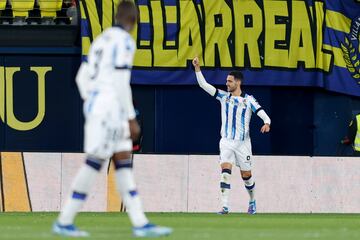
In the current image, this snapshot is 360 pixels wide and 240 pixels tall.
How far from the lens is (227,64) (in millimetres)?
22656

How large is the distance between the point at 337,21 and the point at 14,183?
6759mm

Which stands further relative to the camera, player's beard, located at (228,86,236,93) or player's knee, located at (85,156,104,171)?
player's beard, located at (228,86,236,93)

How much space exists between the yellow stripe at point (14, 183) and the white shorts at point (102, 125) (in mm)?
9421

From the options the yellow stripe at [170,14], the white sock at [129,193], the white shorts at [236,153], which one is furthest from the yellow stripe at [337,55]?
the white sock at [129,193]

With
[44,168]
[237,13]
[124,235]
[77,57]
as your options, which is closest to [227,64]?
[237,13]

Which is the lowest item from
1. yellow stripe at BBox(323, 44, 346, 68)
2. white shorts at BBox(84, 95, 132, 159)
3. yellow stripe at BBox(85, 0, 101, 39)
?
white shorts at BBox(84, 95, 132, 159)

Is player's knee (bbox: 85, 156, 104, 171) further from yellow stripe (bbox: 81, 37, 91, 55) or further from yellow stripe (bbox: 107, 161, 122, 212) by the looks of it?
yellow stripe (bbox: 81, 37, 91, 55)

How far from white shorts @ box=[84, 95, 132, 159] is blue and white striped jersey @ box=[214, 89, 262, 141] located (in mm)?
7418

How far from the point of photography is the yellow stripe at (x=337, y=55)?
2266 centimetres

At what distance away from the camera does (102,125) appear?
406 inches

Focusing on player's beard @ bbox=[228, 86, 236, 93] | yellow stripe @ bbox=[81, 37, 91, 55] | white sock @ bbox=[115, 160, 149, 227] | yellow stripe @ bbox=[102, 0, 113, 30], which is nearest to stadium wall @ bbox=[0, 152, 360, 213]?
player's beard @ bbox=[228, 86, 236, 93]

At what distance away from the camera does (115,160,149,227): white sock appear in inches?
412

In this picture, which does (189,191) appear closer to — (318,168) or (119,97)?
(318,168)

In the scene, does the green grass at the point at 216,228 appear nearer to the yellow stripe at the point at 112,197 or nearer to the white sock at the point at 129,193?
the white sock at the point at 129,193
